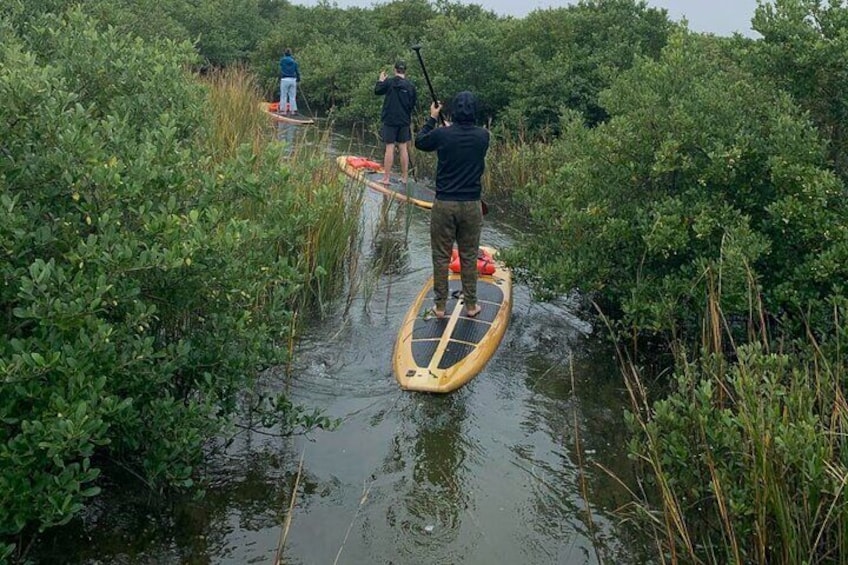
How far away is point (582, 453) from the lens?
567cm

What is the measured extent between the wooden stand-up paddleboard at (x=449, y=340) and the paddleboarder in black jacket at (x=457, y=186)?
0.26 meters

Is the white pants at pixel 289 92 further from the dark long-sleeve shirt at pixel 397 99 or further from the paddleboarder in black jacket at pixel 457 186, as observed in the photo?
the paddleboarder in black jacket at pixel 457 186

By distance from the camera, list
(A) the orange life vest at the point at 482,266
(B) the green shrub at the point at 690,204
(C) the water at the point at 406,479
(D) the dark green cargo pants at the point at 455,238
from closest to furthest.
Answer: (C) the water at the point at 406,479 < (B) the green shrub at the point at 690,204 < (D) the dark green cargo pants at the point at 455,238 < (A) the orange life vest at the point at 482,266

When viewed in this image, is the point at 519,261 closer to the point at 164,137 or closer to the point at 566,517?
the point at 566,517

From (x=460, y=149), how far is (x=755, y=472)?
4176mm

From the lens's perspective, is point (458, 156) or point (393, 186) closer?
point (458, 156)

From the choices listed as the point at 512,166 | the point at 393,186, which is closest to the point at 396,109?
the point at 393,186

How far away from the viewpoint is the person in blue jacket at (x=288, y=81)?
752 inches

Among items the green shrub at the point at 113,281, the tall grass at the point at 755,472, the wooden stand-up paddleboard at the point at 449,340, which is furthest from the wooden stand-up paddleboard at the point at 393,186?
the tall grass at the point at 755,472

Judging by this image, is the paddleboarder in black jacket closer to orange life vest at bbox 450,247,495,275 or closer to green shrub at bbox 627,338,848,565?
orange life vest at bbox 450,247,495,275

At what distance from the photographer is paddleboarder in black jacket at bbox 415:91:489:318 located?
692cm

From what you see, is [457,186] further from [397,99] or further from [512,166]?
[512,166]

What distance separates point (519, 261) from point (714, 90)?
2311mm

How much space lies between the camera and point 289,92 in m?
19.8
